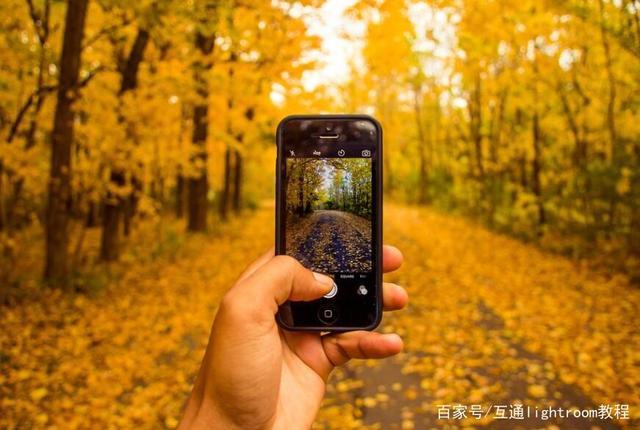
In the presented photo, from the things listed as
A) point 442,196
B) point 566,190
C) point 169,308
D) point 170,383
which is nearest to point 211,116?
point 169,308

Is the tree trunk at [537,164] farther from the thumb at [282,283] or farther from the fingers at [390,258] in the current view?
the thumb at [282,283]

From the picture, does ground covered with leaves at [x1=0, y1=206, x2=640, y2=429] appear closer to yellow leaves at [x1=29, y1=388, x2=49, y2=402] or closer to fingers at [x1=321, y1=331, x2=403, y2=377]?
yellow leaves at [x1=29, y1=388, x2=49, y2=402]

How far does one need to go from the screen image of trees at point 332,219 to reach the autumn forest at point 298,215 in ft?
0.05

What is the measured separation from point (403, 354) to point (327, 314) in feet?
Result: 13.5

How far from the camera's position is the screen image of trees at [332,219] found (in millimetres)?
2449

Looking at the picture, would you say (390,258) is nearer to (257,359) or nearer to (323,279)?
(323,279)

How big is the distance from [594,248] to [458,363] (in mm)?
6968

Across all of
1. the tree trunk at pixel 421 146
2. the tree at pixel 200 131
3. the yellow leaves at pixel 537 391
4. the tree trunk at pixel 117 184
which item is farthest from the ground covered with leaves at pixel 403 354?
the tree trunk at pixel 421 146

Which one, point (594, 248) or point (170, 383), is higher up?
point (594, 248)

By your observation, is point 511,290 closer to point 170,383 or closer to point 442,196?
point 170,383

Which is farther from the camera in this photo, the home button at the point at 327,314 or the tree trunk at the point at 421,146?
the tree trunk at the point at 421,146

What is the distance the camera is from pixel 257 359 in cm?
203

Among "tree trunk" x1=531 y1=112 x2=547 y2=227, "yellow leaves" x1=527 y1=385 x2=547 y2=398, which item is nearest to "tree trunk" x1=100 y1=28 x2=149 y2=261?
"yellow leaves" x1=527 y1=385 x2=547 y2=398

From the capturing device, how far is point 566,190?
11.8m
